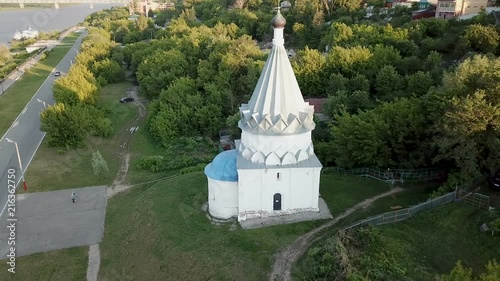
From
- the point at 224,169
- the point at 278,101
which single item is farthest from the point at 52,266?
the point at 278,101

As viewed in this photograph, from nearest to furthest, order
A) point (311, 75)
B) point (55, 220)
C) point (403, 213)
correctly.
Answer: point (403, 213), point (55, 220), point (311, 75)

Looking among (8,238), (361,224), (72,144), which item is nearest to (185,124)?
(72,144)

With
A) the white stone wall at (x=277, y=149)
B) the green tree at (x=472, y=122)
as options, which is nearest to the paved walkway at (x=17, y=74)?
the white stone wall at (x=277, y=149)

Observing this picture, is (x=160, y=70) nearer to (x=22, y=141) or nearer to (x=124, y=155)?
(x=124, y=155)

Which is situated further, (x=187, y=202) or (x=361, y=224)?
(x=187, y=202)

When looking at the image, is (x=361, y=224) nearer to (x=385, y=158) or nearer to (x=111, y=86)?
(x=385, y=158)

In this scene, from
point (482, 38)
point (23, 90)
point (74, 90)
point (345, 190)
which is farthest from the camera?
point (23, 90)
